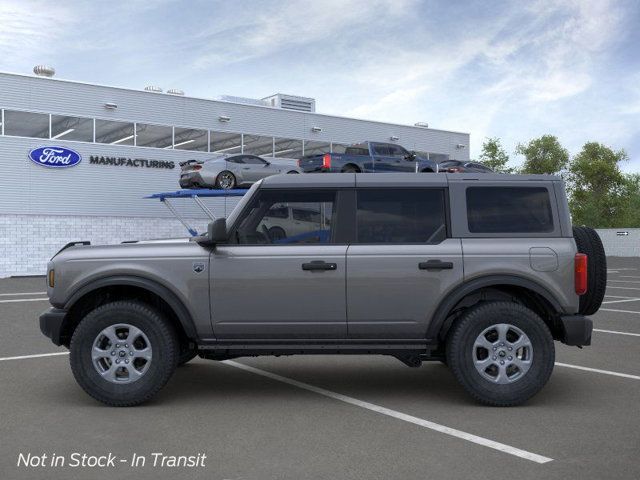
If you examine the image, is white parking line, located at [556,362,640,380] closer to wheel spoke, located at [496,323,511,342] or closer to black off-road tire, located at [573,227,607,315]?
black off-road tire, located at [573,227,607,315]

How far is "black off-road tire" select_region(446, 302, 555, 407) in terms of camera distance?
5.95 m

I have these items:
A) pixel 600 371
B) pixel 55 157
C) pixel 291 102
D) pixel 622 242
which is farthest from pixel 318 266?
pixel 622 242

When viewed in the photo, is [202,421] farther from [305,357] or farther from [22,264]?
[22,264]

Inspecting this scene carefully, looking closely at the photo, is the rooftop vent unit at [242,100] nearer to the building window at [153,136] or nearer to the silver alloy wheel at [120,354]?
the building window at [153,136]

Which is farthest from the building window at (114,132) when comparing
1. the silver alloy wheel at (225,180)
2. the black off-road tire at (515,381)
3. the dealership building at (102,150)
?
the black off-road tire at (515,381)

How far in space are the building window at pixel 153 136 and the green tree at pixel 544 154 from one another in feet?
171

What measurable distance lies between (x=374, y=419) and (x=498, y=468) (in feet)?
4.53

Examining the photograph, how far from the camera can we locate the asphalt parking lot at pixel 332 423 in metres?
4.38

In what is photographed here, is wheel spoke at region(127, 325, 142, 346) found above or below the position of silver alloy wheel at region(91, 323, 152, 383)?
above

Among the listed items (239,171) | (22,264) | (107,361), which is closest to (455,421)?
(107,361)

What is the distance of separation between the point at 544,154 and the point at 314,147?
46890 millimetres

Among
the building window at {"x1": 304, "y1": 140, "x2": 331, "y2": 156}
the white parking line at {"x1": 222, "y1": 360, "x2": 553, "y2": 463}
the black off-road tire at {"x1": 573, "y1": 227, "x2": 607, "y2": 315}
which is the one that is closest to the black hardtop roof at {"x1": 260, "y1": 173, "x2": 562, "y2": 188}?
the black off-road tire at {"x1": 573, "y1": 227, "x2": 607, "y2": 315}

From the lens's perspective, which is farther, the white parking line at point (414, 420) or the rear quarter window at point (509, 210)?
the rear quarter window at point (509, 210)

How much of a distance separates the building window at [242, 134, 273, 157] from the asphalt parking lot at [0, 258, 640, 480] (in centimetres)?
2683
